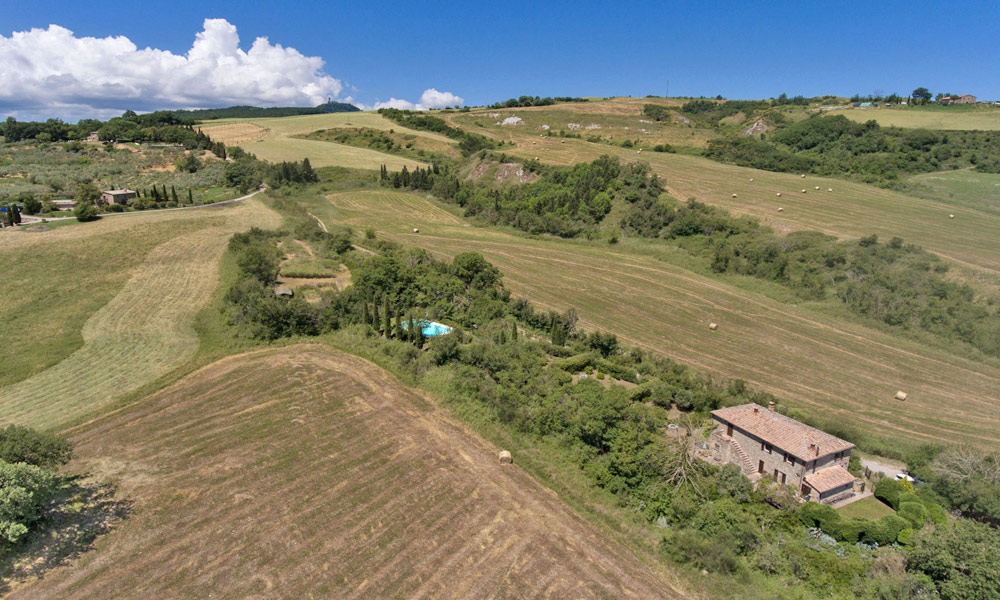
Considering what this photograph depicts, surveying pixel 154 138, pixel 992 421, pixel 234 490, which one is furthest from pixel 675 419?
pixel 154 138

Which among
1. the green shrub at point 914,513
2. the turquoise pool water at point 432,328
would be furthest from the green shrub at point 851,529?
the turquoise pool water at point 432,328

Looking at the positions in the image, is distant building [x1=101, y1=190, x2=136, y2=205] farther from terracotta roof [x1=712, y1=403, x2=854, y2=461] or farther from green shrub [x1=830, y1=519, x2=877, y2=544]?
green shrub [x1=830, y1=519, x2=877, y2=544]

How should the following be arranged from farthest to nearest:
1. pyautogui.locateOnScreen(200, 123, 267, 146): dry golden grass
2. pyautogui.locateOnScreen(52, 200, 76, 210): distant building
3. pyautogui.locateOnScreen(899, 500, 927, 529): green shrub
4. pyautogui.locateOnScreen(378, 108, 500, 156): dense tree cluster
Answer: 1. pyautogui.locateOnScreen(200, 123, 267, 146): dry golden grass
2. pyautogui.locateOnScreen(378, 108, 500, 156): dense tree cluster
3. pyautogui.locateOnScreen(52, 200, 76, 210): distant building
4. pyautogui.locateOnScreen(899, 500, 927, 529): green shrub

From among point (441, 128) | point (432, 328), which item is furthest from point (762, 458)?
point (441, 128)

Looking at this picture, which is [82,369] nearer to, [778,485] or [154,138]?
[778,485]

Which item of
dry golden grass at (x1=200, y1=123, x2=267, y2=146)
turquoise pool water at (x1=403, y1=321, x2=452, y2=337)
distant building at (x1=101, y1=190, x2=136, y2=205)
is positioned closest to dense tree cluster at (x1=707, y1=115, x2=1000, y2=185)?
turquoise pool water at (x1=403, y1=321, x2=452, y2=337)

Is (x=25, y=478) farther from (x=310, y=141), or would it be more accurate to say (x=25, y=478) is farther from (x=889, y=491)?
(x=310, y=141)
